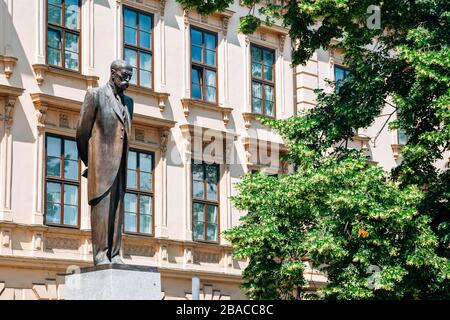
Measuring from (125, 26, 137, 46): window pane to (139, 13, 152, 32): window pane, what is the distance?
296 millimetres

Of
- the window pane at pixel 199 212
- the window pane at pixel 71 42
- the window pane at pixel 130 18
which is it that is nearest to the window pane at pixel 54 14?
the window pane at pixel 71 42

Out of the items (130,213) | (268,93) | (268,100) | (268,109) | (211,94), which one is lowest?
(130,213)

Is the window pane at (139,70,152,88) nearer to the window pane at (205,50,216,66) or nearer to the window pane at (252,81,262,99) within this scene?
the window pane at (205,50,216,66)

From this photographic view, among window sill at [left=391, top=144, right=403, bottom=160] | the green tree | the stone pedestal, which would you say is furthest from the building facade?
the stone pedestal

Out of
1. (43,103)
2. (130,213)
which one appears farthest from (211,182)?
(43,103)

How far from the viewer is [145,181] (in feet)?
83.3

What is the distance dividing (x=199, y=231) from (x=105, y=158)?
15.3 meters

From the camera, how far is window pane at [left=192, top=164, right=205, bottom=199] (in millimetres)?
26719

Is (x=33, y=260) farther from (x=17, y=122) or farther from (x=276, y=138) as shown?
(x=276, y=138)

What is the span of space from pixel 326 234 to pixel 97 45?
8016 mm

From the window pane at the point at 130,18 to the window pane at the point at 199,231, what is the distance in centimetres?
535

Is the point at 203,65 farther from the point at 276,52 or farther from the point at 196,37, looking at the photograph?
the point at 276,52
